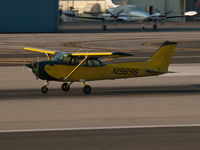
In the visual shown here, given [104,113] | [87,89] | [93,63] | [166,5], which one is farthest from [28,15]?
[166,5]

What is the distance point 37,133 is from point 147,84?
11072 millimetres

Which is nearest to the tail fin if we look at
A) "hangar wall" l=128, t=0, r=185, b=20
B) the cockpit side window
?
the cockpit side window

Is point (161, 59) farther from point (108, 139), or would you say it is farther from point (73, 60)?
point (108, 139)

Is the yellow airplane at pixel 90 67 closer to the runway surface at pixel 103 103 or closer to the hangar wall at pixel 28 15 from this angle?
the runway surface at pixel 103 103

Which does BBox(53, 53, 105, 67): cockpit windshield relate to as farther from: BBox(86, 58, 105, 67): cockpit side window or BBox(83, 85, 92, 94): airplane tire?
BBox(83, 85, 92, 94): airplane tire

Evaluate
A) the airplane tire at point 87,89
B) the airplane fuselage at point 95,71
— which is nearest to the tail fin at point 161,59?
the airplane fuselage at point 95,71

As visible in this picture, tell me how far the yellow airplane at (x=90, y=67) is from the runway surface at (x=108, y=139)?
19.4ft

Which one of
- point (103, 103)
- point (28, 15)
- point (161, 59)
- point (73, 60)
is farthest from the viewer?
point (28, 15)

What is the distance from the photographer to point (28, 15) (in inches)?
2751

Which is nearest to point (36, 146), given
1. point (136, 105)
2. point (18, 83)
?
point (136, 105)

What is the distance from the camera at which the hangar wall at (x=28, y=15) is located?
227 feet

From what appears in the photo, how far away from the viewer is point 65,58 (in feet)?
65.2

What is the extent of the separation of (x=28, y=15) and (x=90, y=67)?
51678 millimetres

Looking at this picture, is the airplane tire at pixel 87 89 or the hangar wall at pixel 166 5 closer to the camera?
the airplane tire at pixel 87 89
